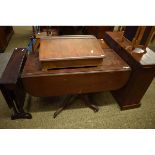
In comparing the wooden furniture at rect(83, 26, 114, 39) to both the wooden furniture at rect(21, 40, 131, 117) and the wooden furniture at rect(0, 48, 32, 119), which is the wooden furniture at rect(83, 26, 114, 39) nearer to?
the wooden furniture at rect(21, 40, 131, 117)

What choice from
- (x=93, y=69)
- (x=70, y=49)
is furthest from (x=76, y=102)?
(x=70, y=49)

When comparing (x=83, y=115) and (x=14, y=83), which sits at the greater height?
(x=14, y=83)

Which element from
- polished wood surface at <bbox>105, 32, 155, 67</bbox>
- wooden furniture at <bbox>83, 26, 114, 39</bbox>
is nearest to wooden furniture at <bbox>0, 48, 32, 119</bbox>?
polished wood surface at <bbox>105, 32, 155, 67</bbox>

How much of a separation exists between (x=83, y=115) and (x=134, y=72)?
0.76 metres

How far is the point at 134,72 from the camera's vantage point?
146 centimetres

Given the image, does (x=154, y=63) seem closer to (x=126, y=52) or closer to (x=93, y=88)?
(x=126, y=52)

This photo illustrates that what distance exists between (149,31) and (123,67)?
425 mm

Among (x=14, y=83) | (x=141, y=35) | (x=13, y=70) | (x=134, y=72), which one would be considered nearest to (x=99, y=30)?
(x=141, y=35)

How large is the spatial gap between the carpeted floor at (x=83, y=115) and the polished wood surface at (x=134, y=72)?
0.12 m

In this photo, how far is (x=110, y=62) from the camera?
1.52m

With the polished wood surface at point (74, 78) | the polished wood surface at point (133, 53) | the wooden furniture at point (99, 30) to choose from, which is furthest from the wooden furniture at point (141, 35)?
the wooden furniture at point (99, 30)

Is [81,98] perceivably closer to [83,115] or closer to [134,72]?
[83,115]

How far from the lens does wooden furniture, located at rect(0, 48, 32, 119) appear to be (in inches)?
52.3

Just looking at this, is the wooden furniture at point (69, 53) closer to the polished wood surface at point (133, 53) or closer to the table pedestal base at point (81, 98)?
the polished wood surface at point (133, 53)
